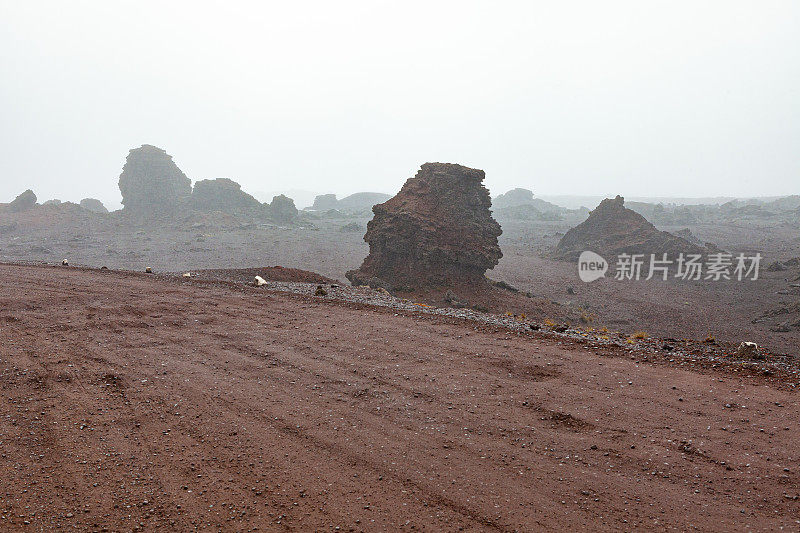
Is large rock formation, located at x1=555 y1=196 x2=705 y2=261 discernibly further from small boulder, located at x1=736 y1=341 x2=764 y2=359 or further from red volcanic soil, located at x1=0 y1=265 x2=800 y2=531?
red volcanic soil, located at x1=0 y1=265 x2=800 y2=531

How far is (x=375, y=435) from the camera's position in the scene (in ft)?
23.2

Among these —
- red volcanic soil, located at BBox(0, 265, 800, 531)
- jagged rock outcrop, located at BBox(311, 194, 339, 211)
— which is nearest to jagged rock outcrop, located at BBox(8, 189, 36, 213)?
red volcanic soil, located at BBox(0, 265, 800, 531)

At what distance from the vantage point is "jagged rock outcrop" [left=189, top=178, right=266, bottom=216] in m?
92.6

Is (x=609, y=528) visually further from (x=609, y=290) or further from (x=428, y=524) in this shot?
(x=609, y=290)

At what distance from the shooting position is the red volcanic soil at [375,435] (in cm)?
536

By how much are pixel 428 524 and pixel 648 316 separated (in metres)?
34.3

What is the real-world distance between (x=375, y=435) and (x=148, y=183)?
9647 cm

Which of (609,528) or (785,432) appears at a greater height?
(785,432)

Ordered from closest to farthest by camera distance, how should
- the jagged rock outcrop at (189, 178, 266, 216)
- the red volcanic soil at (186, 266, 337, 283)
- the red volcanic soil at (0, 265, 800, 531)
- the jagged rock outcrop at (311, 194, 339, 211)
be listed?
the red volcanic soil at (0, 265, 800, 531)
the red volcanic soil at (186, 266, 337, 283)
the jagged rock outcrop at (189, 178, 266, 216)
the jagged rock outcrop at (311, 194, 339, 211)

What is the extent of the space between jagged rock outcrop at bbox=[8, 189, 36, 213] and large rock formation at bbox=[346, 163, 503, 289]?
78916mm

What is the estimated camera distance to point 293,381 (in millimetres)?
9000

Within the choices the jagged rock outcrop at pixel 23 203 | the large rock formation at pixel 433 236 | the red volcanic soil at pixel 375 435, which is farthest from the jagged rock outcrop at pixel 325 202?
the red volcanic soil at pixel 375 435

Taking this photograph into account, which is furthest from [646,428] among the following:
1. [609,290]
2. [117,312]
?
[609,290]

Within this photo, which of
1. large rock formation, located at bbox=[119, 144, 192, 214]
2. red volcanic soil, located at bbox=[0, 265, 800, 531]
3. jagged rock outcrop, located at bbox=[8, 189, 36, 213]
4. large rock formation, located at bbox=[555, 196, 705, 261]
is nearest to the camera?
red volcanic soil, located at bbox=[0, 265, 800, 531]
